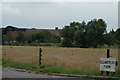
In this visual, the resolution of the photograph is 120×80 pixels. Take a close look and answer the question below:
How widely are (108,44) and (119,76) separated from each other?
294 ft

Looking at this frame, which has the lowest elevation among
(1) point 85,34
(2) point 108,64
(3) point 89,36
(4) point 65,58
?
(4) point 65,58

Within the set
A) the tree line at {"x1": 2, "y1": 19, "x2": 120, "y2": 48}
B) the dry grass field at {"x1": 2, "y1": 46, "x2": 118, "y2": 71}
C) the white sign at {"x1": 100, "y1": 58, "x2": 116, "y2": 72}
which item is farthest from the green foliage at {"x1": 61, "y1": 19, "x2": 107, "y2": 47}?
the white sign at {"x1": 100, "y1": 58, "x2": 116, "y2": 72}

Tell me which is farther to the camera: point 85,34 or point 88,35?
point 85,34

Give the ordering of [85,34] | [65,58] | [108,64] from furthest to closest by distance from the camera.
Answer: [85,34], [65,58], [108,64]

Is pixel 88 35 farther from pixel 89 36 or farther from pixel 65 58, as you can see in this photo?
pixel 65 58

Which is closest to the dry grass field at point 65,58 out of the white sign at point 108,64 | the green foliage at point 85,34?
the white sign at point 108,64

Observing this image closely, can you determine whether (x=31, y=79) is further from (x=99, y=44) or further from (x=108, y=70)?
(x=99, y=44)

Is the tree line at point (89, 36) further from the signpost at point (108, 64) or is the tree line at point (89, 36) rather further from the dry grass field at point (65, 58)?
the signpost at point (108, 64)

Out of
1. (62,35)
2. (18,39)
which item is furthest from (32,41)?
(62,35)

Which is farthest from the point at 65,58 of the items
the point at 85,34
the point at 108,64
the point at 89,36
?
the point at 85,34

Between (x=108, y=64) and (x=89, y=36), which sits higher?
(x=89, y=36)

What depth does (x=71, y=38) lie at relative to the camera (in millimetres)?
98625

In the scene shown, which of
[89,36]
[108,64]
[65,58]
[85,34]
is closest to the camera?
[108,64]

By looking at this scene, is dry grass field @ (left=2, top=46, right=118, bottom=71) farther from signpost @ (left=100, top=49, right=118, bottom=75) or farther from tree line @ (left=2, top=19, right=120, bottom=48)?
tree line @ (left=2, top=19, right=120, bottom=48)
